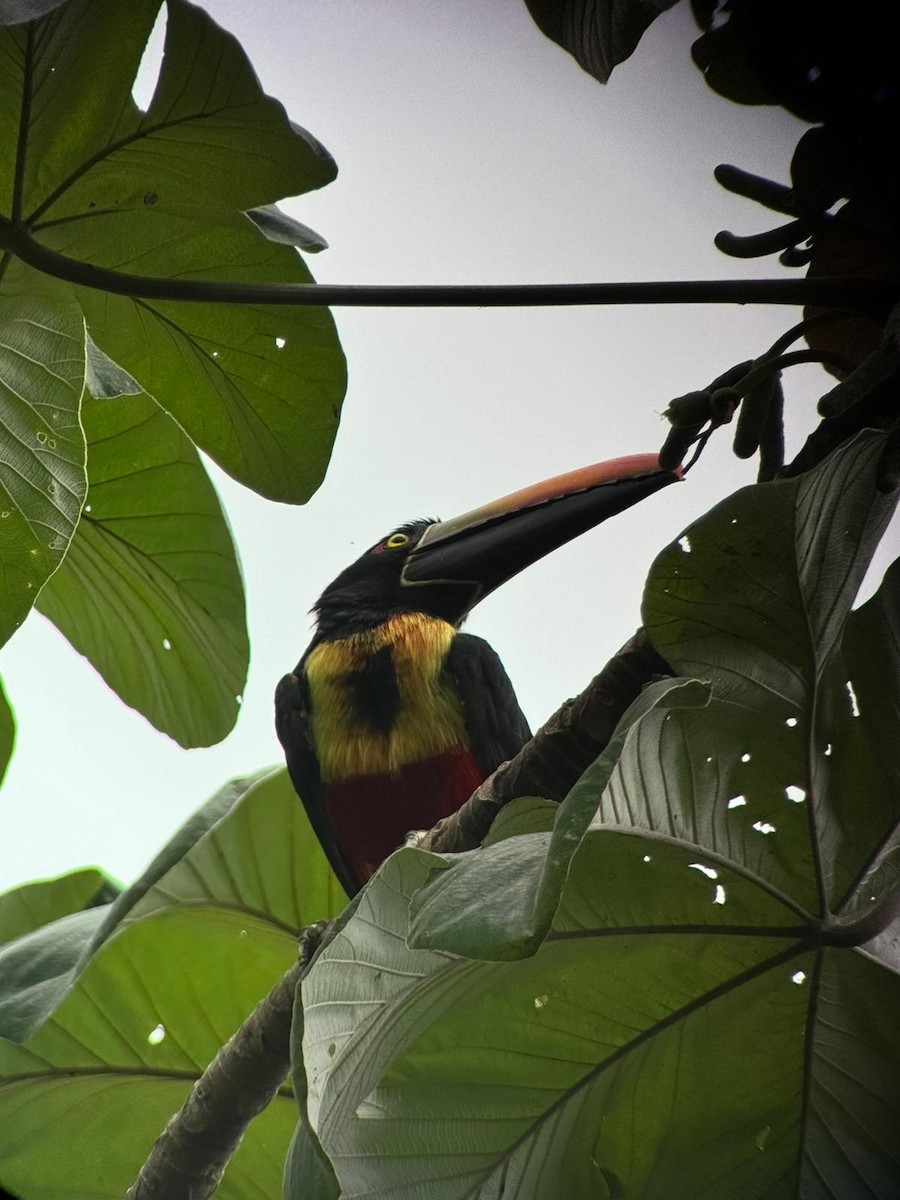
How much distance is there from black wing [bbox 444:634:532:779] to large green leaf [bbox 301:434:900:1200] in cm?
118

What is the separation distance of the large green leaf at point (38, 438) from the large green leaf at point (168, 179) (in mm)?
53

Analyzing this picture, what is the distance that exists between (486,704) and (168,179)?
123 cm

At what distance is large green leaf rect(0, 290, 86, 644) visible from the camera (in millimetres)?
1016

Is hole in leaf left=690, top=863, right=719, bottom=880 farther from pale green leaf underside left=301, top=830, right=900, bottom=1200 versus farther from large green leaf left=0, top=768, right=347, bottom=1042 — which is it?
large green leaf left=0, top=768, right=347, bottom=1042

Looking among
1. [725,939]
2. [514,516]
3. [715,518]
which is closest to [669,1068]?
[725,939]

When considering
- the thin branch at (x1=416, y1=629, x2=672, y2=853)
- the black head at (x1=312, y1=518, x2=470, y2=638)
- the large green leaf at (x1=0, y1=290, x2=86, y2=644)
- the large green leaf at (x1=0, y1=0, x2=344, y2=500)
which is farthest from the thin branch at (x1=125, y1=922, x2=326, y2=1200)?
the black head at (x1=312, y1=518, x2=470, y2=638)

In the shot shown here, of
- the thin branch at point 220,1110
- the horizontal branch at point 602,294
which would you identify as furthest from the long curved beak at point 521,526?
the thin branch at point 220,1110

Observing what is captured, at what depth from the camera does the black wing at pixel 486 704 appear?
208 cm

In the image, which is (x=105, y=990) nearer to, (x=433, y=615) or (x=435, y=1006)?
(x=435, y=1006)

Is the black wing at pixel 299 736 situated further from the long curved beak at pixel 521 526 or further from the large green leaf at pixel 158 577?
the large green leaf at pixel 158 577

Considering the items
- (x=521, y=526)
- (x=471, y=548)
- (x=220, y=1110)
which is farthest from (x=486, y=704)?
(x=220, y=1110)

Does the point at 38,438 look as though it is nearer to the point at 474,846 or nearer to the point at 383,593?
the point at 474,846

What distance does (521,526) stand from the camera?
6.06 feet

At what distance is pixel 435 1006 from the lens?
828 mm
